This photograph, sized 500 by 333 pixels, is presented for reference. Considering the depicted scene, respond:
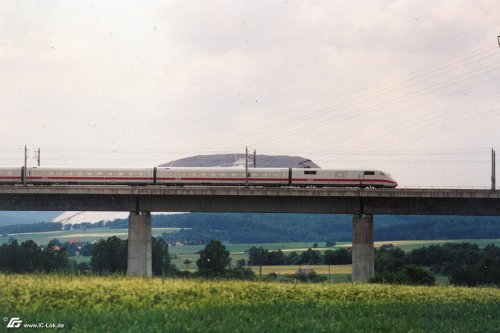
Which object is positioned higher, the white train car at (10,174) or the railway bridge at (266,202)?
the white train car at (10,174)

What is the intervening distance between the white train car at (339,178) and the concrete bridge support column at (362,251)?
491cm

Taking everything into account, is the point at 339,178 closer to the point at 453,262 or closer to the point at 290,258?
the point at 453,262

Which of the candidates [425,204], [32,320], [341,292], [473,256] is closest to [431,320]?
[341,292]

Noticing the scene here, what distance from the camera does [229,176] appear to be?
7281 centimetres

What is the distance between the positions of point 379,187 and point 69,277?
46.6 metres

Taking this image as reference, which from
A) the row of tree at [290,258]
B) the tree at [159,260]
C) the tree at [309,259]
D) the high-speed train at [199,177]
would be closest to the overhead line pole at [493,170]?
the high-speed train at [199,177]

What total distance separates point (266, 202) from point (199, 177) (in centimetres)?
778

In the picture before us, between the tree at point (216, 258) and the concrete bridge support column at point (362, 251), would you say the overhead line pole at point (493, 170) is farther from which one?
the tree at point (216, 258)

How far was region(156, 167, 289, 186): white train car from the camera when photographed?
2864 inches

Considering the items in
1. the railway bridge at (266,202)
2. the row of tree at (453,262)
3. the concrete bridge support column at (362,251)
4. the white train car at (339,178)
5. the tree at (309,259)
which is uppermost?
the white train car at (339,178)

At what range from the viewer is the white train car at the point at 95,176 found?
74438 mm

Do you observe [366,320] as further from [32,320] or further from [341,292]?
[32,320]

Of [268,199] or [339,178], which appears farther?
[339,178]
